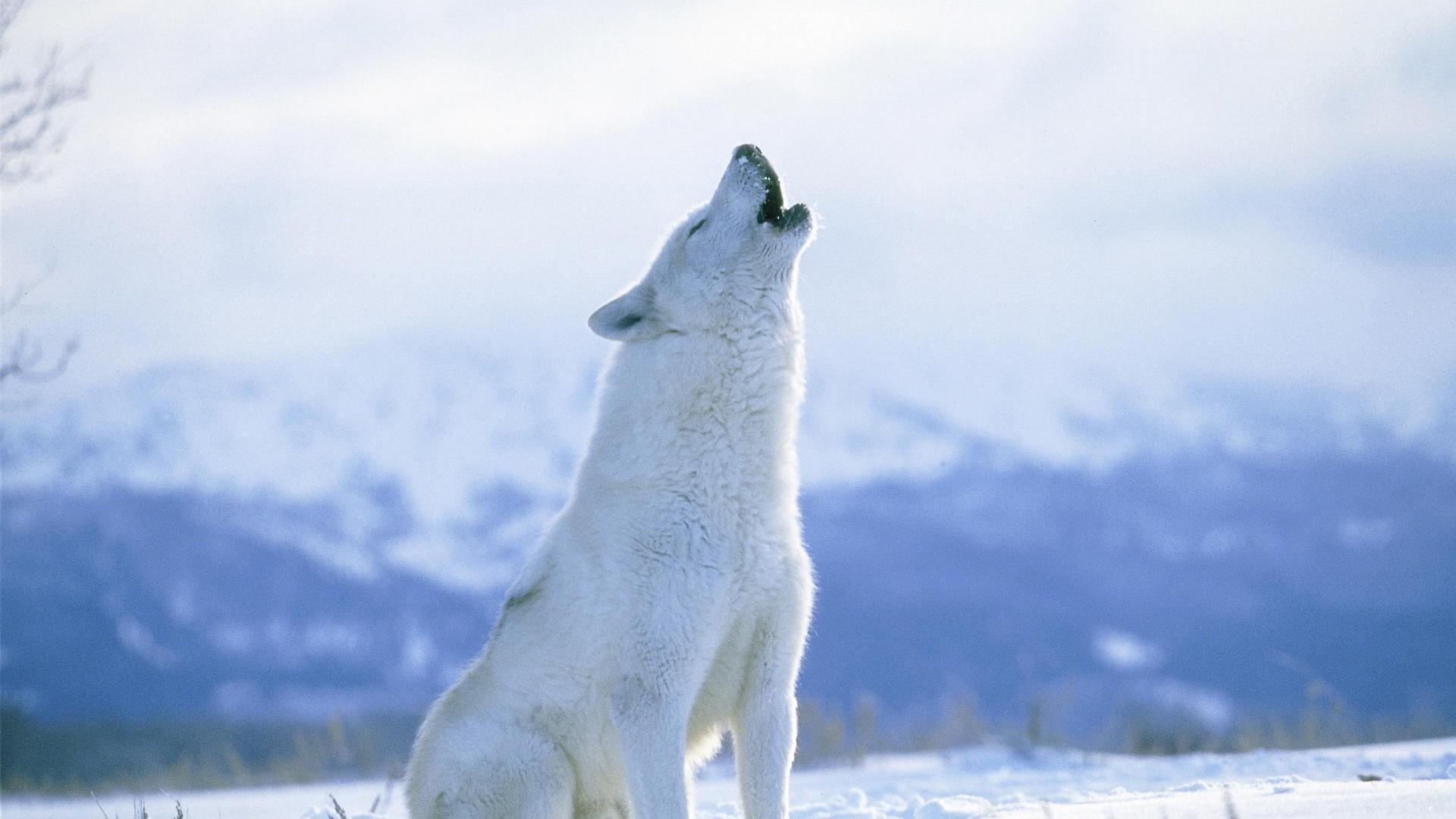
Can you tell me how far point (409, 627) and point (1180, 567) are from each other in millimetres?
61588

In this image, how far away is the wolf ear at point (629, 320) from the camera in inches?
205

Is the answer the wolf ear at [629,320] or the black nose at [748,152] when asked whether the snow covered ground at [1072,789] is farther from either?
the black nose at [748,152]

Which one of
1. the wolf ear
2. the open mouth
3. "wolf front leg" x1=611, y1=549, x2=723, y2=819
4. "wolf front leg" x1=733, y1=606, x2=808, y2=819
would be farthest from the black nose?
"wolf front leg" x1=733, y1=606, x2=808, y2=819

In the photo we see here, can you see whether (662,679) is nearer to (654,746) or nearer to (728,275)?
(654,746)

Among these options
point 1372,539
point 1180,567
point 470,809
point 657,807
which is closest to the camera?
point 657,807

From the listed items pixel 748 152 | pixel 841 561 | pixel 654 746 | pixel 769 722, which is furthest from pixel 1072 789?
pixel 841 561

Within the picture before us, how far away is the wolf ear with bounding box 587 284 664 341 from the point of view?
17.1 feet

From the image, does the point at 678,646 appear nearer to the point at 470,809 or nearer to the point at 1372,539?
the point at 470,809

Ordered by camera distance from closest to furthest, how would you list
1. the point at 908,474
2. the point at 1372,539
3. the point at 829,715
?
the point at 829,715 → the point at 1372,539 → the point at 908,474

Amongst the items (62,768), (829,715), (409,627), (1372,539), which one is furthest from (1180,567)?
(829,715)

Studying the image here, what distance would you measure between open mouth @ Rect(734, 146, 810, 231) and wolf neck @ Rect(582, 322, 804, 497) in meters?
0.42

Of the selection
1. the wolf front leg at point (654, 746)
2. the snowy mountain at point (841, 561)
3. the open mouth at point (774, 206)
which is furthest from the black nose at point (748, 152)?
the snowy mountain at point (841, 561)

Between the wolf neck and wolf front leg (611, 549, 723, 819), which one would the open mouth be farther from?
wolf front leg (611, 549, 723, 819)

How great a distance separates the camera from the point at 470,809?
Answer: 5062 mm
